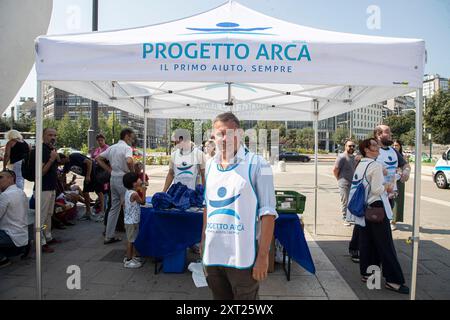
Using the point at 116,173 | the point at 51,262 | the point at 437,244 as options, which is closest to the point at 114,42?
the point at 116,173

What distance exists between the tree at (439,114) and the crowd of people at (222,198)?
1828cm

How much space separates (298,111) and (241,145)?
4.83m

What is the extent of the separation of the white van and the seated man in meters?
14.7

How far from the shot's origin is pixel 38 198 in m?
3.15

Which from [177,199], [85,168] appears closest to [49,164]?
[177,199]

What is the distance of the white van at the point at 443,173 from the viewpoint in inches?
515

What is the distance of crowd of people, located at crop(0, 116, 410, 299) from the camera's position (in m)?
2.04

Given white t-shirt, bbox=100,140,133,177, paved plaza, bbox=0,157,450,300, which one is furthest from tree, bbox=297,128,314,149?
white t-shirt, bbox=100,140,133,177

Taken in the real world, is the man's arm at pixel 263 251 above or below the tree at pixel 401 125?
below

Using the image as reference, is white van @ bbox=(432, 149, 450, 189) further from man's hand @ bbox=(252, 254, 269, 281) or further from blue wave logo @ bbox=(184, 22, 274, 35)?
man's hand @ bbox=(252, 254, 269, 281)

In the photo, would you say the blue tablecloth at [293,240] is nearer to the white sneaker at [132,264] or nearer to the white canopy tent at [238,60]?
the white canopy tent at [238,60]

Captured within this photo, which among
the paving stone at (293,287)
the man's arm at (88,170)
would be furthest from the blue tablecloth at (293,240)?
the man's arm at (88,170)

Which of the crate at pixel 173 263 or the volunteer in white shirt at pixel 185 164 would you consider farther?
the volunteer in white shirt at pixel 185 164

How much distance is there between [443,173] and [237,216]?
46.9 feet
